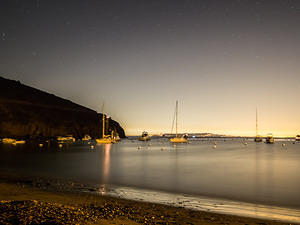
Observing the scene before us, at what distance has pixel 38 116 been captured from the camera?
140375mm

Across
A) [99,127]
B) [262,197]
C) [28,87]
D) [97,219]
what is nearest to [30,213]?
[97,219]

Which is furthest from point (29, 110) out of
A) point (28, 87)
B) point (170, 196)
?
point (170, 196)

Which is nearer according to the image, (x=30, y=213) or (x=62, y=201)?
(x=30, y=213)

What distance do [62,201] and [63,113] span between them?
162 meters

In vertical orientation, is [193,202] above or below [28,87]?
below

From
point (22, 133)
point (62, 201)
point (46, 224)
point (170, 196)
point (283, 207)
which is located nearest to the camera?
point (46, 224)

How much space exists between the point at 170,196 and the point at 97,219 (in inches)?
399

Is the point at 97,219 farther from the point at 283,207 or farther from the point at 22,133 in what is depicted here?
the point at 22,133

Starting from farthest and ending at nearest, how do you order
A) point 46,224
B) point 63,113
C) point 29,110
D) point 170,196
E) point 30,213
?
point 63,113
point 29,110
point 170,196
point 30,213
point 46,224

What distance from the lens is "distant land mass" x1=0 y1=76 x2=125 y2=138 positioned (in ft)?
406

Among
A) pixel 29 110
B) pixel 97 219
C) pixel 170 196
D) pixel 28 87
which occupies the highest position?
pixel 28 87

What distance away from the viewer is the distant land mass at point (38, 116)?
4870 inches

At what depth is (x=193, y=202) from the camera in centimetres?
1622

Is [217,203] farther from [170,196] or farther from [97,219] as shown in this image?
[97,219]
